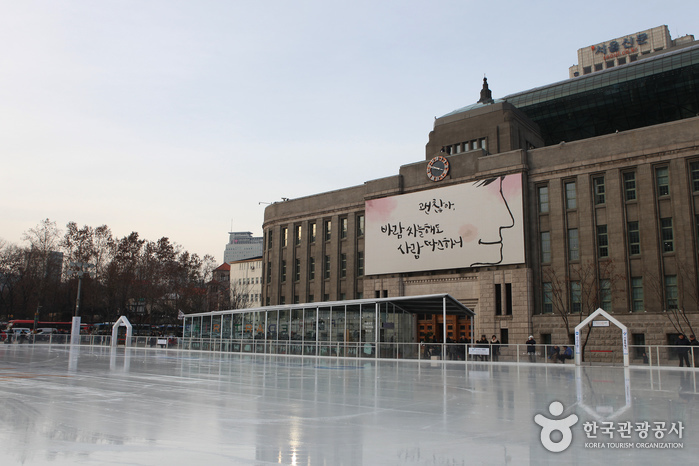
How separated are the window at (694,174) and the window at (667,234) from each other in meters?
2.63

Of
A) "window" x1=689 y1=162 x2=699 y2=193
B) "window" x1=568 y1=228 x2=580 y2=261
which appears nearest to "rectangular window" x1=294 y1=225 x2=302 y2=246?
"window" x1=568 y1=228 x2=580 y2=261

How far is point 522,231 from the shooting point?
4369 centimetres

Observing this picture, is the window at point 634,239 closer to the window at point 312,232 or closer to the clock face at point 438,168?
Result: the clock face at point 438,168

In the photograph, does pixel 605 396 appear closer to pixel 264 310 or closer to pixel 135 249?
pixel 264 310

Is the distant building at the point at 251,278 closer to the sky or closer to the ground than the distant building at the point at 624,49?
closer to the ground

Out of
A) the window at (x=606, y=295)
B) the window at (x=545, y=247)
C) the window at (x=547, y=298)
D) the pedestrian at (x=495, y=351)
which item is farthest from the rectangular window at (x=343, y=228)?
the pedestrian at (x=495, y=351)

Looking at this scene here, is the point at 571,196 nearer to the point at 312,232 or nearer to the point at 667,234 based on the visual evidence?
the point at 667,234

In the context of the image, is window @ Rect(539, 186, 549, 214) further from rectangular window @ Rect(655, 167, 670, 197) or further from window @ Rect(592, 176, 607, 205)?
rectangular window @ Rect(655, 167, 670, 197)

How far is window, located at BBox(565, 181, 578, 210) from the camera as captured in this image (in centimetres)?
4335

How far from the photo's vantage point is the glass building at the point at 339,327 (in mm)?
35469

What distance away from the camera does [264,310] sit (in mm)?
44688

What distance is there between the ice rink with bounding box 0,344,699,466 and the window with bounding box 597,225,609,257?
86.1ft

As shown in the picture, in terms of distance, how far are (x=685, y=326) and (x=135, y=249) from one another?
→ 6987 centimetres

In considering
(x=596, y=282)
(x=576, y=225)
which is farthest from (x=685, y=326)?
(x=576, y=225)
